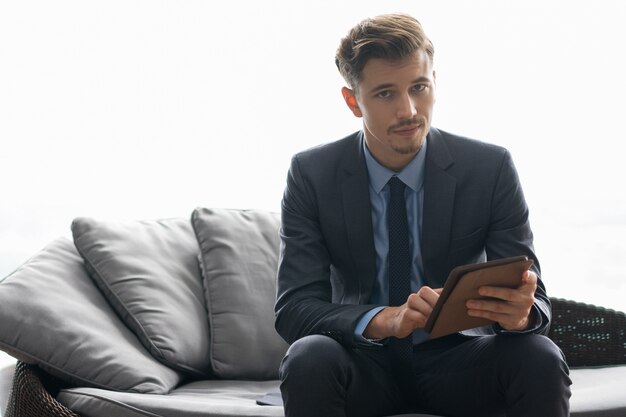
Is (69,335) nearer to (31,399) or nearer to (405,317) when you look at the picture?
(31,399)

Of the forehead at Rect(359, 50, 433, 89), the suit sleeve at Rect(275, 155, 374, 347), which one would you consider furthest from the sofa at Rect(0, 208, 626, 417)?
the forehead at Rect(359, 50, 433, 89)

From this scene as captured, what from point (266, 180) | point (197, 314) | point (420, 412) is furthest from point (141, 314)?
point (266, 180)

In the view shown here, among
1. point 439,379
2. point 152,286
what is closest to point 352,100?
point 439,379

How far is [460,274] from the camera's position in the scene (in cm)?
170

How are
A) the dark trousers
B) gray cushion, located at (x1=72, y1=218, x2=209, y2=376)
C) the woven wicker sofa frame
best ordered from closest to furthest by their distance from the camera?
the dark trousers, gray cushion, located at (x1=72, y1=218, x2=209, y2=376), the woven wicker sofa frame

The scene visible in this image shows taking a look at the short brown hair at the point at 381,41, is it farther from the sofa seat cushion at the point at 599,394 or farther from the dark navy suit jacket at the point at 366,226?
the sofa seat cushion at the point at 599,394

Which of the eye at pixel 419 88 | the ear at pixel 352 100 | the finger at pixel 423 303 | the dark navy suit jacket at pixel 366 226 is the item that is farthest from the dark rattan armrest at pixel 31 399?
the eye at pixel 419 88

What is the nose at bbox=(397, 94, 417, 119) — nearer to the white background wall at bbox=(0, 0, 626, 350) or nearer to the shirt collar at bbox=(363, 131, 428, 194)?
the shirt collar at bbox=(363, 131, 428, 194)

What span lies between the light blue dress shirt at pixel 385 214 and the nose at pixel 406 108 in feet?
0.51

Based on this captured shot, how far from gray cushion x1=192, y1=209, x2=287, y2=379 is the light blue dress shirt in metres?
0.63

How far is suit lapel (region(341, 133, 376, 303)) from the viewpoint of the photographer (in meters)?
2.20

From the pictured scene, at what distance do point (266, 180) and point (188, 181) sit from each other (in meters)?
0.30

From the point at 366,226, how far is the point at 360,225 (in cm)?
1

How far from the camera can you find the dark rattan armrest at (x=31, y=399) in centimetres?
221
